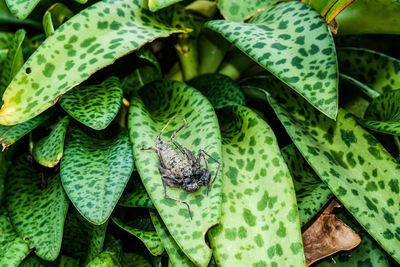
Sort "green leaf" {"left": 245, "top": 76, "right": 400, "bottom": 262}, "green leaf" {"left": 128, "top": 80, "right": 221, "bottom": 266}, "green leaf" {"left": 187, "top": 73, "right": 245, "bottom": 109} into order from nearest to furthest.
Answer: "green leaf" {"left": 128, "top": 80, "right": 221, "bottom": 266} < "green leaf" {"left": 245, "top": 76, "right": 400, "bottom": 262} < "green leaf" {"left": 187, "top": 73, "right": 245, "bottom": 109}

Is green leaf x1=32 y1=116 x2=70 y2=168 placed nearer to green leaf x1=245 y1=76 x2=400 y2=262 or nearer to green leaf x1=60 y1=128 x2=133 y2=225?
green leaf x1=60 y1=128 x2=133 y2=225

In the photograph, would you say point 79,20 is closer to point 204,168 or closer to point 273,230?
point 204,168

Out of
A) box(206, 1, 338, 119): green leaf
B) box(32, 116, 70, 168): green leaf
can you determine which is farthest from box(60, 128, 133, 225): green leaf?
box(206, 1, 338, 119): green leaf

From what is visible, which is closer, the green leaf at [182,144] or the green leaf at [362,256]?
the green leaf at [182,144]

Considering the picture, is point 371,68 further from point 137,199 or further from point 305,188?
point 137,199

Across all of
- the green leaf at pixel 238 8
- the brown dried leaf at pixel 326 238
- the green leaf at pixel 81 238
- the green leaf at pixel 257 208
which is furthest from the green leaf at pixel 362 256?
the green leaf at pixel 238 8

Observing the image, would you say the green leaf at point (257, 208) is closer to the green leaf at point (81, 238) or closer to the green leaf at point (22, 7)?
the green leaf at point (81, 238)

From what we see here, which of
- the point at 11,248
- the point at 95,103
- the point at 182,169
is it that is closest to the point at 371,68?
the point at 182,169
